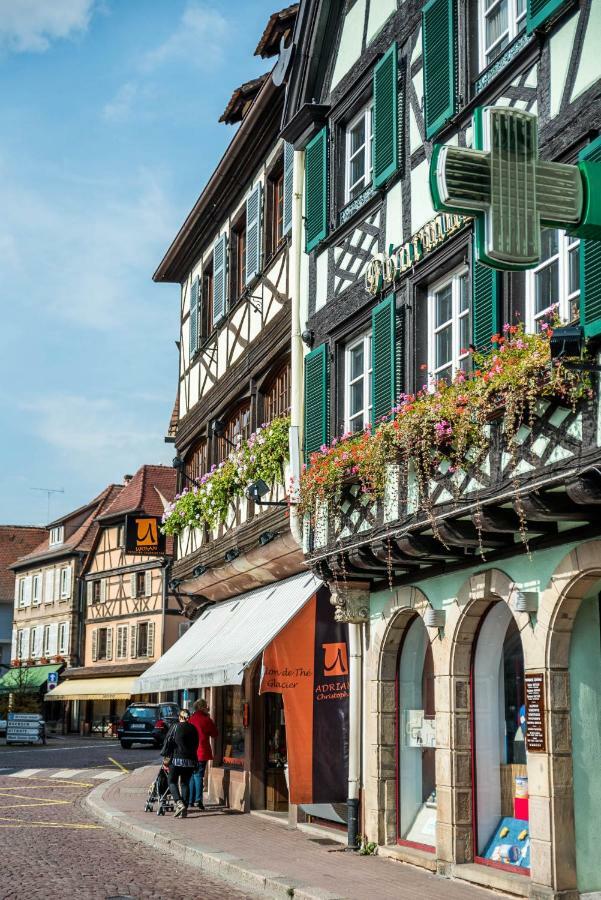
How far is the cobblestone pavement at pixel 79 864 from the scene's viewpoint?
35.6 ft

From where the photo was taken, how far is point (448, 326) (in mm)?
12586

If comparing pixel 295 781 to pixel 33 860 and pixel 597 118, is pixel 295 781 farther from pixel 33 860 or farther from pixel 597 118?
pixel 597 118

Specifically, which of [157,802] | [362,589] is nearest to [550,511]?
[362,589]

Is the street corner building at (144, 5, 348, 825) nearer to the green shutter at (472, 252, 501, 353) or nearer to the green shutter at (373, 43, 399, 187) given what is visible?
the green shutter at (373, 43, 399, 187)

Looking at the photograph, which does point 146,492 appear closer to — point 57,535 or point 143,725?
point 57,535

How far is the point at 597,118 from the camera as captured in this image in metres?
9.69

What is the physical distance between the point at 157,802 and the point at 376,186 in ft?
31.8

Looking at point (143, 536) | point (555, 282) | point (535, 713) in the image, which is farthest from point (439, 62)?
point (143, 536)

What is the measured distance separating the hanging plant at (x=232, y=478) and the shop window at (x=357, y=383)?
1.85 meters

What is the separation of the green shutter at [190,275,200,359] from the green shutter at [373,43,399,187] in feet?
30.5

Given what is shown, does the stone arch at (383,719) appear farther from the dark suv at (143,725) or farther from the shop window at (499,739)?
the dark suv at (143,725)

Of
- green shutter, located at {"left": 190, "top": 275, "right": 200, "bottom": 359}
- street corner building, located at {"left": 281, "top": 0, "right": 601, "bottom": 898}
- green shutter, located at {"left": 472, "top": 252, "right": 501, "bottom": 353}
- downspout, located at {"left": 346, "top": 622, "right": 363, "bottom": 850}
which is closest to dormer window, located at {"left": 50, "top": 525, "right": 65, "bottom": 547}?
green shutter, located at {"left": 190, "top": 275, "right": 200, "bottom": 359}

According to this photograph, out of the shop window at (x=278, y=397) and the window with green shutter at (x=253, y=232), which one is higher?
the window with green shutter at (x=253, y=232)

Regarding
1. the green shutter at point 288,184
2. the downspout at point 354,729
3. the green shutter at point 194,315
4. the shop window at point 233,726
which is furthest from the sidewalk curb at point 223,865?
the green shutter at point 194,315
